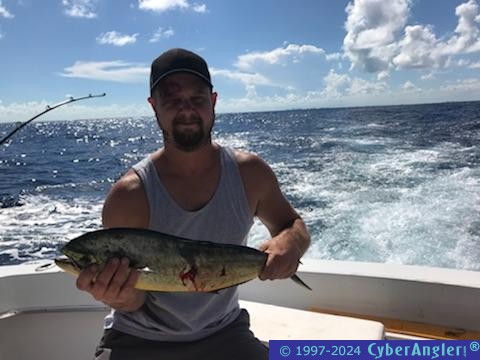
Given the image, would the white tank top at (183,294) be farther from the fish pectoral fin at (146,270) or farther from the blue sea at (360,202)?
the blue sea at (360,202)

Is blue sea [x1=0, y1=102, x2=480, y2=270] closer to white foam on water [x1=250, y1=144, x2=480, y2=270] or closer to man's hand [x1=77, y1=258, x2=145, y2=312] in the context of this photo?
white foam on water [x1=250, y1=144, x2=480, y2=270]

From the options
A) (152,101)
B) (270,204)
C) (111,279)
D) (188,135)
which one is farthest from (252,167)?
(111,279)

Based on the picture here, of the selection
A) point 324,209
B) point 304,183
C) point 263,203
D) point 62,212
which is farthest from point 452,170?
point 263,203

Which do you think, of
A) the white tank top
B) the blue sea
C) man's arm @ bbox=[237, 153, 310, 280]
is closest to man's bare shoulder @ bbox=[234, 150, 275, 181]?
man's arm @ bbox=[237, 153, 310, 280]

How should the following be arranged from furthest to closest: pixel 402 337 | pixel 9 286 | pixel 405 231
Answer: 1. pixel 405 231
2. pixel 9 286
3. pixel 402 337

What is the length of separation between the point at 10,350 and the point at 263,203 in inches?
67.8

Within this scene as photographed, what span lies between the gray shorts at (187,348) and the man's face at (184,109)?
685mm

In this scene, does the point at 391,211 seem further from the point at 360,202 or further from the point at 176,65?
the point at 176,65

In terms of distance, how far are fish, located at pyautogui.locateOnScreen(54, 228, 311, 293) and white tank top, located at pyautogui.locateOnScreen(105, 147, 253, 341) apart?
Result: 300mm

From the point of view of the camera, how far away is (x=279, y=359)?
1635mm

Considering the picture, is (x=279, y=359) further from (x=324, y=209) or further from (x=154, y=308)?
(x=324, y=209)

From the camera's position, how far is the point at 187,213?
1.59 m

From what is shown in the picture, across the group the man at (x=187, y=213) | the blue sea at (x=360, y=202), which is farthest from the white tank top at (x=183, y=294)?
the blue sea at (x=360, y=202)

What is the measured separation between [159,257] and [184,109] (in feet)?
2.07
